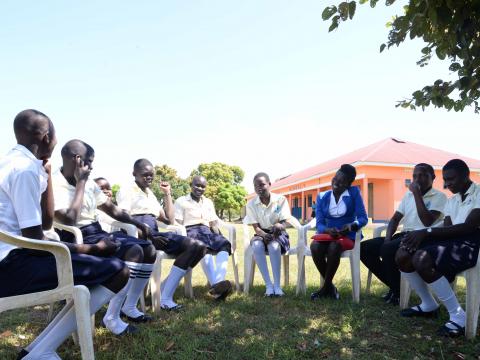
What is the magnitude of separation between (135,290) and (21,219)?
1763 mm

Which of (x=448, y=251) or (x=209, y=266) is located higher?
(x=448, y=251)

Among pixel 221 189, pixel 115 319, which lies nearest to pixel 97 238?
pixel 115 319

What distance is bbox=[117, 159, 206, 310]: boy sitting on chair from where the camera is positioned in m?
4.41

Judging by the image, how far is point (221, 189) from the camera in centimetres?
4194

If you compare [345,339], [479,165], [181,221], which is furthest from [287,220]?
[479,165]

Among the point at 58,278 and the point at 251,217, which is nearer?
the point at 58,278

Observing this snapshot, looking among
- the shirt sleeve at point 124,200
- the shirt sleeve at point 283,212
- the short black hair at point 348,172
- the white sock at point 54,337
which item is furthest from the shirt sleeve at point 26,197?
the short black hair at point 348,172

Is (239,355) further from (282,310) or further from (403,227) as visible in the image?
(403,227)

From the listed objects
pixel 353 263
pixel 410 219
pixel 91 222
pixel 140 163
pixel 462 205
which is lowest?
pixel 353 263

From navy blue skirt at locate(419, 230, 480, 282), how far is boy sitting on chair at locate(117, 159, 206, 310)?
8.33 feet

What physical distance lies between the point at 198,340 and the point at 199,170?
140ft

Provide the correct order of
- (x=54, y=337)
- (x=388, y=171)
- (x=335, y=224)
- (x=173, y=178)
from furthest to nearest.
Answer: (x=173, y=178), (x=388, y=171), (x=335, y=224), (x=54, y=337)

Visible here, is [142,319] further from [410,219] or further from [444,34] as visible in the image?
[444,34]

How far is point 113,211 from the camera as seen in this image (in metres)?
4.07
